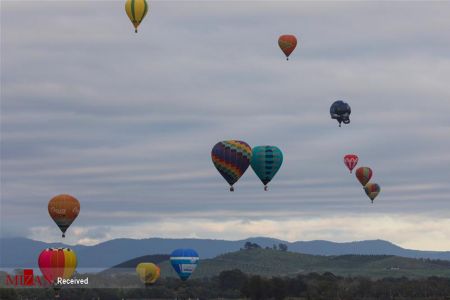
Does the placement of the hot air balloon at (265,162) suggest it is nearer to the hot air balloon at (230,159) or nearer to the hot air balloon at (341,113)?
the hot air balloon at (230,159)

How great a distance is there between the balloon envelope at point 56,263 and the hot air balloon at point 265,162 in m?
27.4

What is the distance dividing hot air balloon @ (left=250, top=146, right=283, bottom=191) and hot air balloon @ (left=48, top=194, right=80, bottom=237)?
2455 cm

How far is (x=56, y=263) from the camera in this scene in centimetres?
15188

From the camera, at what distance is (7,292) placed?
634 feet

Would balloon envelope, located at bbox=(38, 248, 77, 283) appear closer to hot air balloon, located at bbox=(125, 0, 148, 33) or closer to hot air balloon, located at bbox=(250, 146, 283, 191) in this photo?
hot air balloon, located at bbox=(250, 146, 283, 191)

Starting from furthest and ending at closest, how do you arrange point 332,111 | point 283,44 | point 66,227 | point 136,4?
1. point 332,111
2. point 283,44
3. point 66,227
4. point 136,4

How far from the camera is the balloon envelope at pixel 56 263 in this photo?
152 meters

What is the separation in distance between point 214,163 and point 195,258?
2717cm

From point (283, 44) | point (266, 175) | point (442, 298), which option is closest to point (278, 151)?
point (266, 175)

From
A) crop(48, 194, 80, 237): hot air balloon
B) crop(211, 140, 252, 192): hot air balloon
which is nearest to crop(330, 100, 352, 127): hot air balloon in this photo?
crop(211, 140, 252, 192): hot air balloon

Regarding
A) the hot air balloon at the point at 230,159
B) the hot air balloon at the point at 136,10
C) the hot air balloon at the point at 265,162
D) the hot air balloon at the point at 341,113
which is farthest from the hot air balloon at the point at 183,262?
the hot air balloon at the point at 136,10

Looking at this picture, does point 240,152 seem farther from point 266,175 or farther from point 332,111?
point 332,111

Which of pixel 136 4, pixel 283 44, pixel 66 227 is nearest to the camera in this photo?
pixel 136 4

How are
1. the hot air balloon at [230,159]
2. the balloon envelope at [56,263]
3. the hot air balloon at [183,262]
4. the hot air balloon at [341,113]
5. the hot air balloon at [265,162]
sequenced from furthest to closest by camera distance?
the hot air balloon at [341,113] < the hot air balloon at [183,262] < the hot air balloon at [265,162] < the balloon envelope at [56,263] < the hot air balloon at [230,159]
